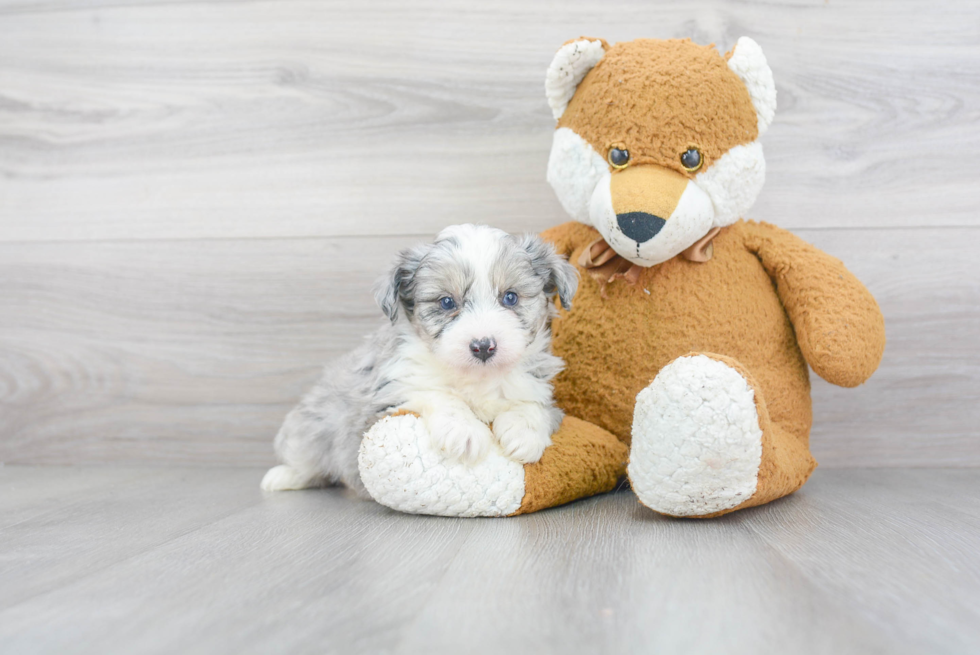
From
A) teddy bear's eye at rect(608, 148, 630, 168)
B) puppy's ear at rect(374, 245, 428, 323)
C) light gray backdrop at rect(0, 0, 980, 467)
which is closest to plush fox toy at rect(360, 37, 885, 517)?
teddy bear's eye at rect(608, 148, 630, 168)

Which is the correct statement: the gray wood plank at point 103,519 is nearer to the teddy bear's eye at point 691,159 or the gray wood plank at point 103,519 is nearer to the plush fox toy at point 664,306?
the plush fox toy at point 664,306

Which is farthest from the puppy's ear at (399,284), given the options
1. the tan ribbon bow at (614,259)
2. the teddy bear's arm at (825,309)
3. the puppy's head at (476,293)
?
the teddy bear's arm at (825,309)

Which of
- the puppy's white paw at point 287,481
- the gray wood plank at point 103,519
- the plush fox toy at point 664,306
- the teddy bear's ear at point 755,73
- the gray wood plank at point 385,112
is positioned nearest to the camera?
the gray wood plank at point 103,519

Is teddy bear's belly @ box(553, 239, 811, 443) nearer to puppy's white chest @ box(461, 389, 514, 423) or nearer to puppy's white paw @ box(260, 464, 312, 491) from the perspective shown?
puppy's white chest @ box(461, 389, 514, 423)

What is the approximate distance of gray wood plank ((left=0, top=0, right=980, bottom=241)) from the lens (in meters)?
2.10

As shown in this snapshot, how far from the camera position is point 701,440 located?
132 centimetres

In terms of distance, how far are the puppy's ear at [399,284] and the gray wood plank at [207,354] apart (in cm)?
58

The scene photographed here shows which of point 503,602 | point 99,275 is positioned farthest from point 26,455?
point 503,602

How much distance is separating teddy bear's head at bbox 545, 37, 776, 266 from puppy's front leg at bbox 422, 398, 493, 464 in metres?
0.52

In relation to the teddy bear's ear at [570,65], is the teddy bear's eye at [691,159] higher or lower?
lower

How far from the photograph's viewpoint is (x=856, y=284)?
1.70m

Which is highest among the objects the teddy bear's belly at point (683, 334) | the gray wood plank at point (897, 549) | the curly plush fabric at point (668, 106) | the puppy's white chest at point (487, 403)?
the curly plush fabric at point (668, 106)

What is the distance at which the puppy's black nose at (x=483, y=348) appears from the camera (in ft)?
4.82

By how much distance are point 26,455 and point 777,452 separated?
2.32 meters
